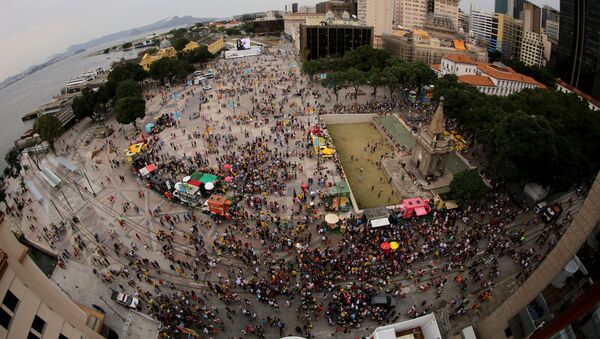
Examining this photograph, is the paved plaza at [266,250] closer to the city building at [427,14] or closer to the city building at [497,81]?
the city building at [497,81]

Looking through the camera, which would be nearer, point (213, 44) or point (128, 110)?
point (128, 110)

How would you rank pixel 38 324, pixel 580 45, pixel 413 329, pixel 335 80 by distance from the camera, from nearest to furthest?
pixel 38 324 < pixel 413 329 < pixel 335 80 < pixel 580 45

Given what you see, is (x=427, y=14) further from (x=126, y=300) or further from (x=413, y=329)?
(x=126, y=300)

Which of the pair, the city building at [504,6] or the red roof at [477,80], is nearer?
the red roof at [477,80]

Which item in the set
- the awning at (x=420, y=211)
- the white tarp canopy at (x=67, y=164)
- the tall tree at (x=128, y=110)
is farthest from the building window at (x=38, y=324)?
the tall tree at (x=128, y=110)

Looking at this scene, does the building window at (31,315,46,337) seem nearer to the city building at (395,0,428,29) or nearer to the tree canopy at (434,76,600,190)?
the tree canopy at (434,76,600,190)

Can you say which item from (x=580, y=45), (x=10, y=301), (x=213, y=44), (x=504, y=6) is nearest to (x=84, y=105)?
(x=10, y=301)

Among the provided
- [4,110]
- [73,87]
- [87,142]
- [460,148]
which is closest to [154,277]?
[87,142]

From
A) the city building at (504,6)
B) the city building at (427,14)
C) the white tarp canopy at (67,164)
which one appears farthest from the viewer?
the city building at (504,6)
